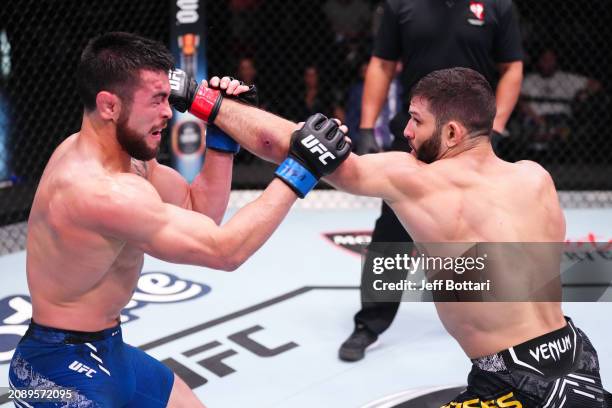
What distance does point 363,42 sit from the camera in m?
6.25

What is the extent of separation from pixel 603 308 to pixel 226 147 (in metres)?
2.17

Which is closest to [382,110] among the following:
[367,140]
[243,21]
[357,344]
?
[243,21]

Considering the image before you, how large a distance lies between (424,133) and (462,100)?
0.13 metres

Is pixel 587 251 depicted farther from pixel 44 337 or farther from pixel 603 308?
pixel 44 337

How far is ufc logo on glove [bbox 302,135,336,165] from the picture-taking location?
1.75 m

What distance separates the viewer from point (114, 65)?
165cm

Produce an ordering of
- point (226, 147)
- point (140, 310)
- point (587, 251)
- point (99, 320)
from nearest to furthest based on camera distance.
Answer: point (99, 320) < point (226, 147) < point (140, 310) < point (587, 251)

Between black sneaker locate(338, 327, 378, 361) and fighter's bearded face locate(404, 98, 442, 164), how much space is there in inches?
45.2

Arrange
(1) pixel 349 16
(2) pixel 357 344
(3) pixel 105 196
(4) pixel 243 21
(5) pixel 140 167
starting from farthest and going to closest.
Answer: (1) pixel 349 16, (4) pixel 243 21, (2) pixel 357 344, (5) pixel 140 167, (3) pixel 105 196

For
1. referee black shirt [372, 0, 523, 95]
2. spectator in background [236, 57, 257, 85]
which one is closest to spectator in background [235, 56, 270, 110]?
spectator in background [236, 57, 257, 85]

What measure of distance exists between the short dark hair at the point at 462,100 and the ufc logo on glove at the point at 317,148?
0.33 meters

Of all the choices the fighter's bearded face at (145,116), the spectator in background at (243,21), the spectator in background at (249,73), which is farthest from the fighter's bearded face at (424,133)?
the spectator in background at (243,21)

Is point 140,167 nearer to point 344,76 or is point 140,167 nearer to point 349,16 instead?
point 344,76

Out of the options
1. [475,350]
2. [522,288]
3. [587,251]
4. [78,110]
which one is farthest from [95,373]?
[78,110]
